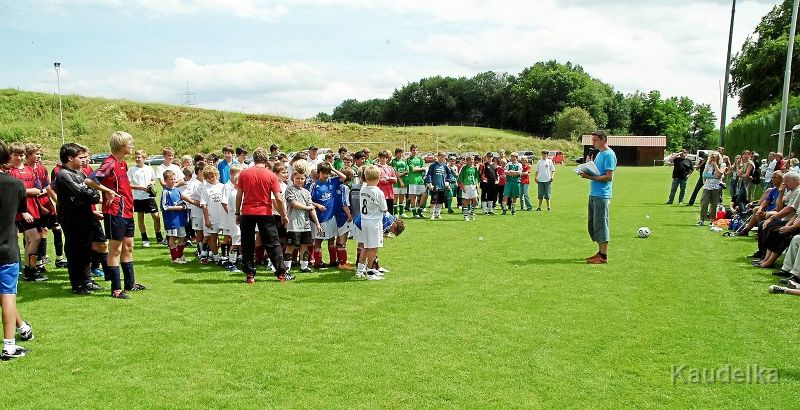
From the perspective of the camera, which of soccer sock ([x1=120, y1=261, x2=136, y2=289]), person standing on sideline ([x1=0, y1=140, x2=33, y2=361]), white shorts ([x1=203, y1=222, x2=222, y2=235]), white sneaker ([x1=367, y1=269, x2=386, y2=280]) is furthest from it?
white shorts ([x1=203, y1=222, x2=222, y2=235])

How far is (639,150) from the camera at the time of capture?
72812 mm

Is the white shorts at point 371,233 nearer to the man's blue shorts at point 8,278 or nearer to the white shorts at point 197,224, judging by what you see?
the white shorts at point 197,224

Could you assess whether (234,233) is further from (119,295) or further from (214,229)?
(119,295)

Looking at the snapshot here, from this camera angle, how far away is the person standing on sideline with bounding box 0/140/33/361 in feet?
17.7

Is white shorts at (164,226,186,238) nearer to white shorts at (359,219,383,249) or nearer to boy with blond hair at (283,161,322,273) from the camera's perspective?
boy with blond hair at (283,161,322,273)

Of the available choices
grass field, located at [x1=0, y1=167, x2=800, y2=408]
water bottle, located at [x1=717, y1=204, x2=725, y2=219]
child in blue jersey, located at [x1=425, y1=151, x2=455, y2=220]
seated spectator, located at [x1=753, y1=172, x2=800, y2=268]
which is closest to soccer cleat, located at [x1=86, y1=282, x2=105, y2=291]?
grass field, located at [x1=0, y1=167, x2=800, y2=408]

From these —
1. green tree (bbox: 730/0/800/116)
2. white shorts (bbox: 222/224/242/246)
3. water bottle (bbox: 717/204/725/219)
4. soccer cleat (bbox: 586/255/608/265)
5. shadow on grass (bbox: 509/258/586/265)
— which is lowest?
shadow on grass (bbox: 509/258/586/265)

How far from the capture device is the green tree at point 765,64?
42.8 metres

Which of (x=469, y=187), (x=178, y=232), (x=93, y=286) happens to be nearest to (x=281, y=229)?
(x=178, y=232)

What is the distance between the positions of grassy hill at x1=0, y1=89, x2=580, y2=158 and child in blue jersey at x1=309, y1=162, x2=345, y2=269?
48597 mm

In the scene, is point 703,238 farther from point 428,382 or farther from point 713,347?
point 428,382

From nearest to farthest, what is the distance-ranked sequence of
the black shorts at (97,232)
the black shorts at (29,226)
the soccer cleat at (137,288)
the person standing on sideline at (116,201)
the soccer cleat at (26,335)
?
the soccer cleat at (26,335) → the person standing on sideline at (116,201) → the black shorts at (97,232) → the soccer cleat at (137,288) → the black shorts at (29,226)

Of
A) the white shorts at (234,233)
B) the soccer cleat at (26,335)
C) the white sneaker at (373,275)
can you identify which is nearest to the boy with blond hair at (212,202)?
the white shorts at (234,233)

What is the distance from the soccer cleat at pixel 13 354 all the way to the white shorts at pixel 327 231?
15.4 feet
